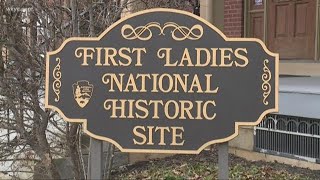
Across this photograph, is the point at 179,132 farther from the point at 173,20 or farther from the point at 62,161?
the point at 62,161

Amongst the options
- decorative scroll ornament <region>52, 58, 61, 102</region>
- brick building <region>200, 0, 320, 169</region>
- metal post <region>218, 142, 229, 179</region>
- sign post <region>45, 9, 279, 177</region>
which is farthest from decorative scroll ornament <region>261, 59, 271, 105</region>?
brick building <region>200, 0, 320, 169</region>

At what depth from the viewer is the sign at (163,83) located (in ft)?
12.4

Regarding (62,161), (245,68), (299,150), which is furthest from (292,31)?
(245,68)

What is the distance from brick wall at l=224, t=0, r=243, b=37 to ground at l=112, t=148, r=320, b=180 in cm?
309

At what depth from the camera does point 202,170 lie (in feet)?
19.9

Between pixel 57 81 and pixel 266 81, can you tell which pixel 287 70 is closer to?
pixel 266 81


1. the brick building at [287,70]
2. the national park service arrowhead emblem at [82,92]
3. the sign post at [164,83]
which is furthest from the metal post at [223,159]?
the brick building at [287,70]

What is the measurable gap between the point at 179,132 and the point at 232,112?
1.34ft

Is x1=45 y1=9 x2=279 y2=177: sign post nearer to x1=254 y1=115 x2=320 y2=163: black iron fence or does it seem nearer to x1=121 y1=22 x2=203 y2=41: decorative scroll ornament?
x1=121 y1=22 x2=203 y2=41: decorative scroll ornament

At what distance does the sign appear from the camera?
12.4 feet

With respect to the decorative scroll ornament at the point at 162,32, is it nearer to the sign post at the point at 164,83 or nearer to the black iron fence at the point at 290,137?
the sign post at the point at 164,83

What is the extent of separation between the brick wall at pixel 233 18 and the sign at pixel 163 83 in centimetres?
572

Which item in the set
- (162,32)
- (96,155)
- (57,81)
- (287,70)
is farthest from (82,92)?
(287,70)

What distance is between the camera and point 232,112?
3.80 m
